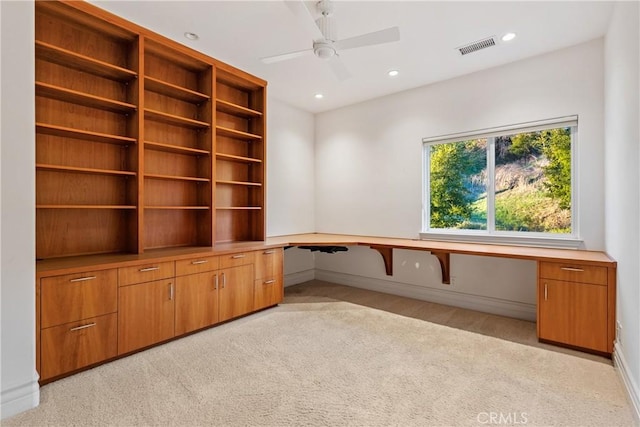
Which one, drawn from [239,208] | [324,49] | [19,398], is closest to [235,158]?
[239,208]

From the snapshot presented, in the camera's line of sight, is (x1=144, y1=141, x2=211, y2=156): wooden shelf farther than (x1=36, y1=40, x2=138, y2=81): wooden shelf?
Yes

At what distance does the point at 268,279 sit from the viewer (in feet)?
11.8

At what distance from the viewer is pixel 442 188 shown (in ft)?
13.2

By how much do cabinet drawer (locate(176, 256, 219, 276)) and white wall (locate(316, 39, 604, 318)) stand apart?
7.68 ft

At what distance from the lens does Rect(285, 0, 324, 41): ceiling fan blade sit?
2.12 meters

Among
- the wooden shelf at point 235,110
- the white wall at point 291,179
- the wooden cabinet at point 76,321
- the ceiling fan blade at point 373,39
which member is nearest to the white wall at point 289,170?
the white wall at point 291,179

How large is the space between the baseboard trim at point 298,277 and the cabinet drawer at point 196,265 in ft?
6.12

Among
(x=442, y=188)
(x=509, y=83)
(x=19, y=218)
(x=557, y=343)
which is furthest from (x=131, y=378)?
(x=509, y=83)

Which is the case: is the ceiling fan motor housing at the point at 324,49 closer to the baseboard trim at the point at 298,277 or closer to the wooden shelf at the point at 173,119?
the wooden shelf at the point at 173,119

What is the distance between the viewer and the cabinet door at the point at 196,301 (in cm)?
278

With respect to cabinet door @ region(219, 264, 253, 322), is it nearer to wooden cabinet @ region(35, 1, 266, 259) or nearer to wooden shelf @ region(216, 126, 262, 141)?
wooden cabinet @ region(35, 1, 266, 259)

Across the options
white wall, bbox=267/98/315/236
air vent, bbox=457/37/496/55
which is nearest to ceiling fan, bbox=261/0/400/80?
air vent, bbox=457/37/496/55

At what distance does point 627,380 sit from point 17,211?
3933 mm

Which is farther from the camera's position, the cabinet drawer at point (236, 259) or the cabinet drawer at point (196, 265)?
the cabinet drawer at point (236, 259)
